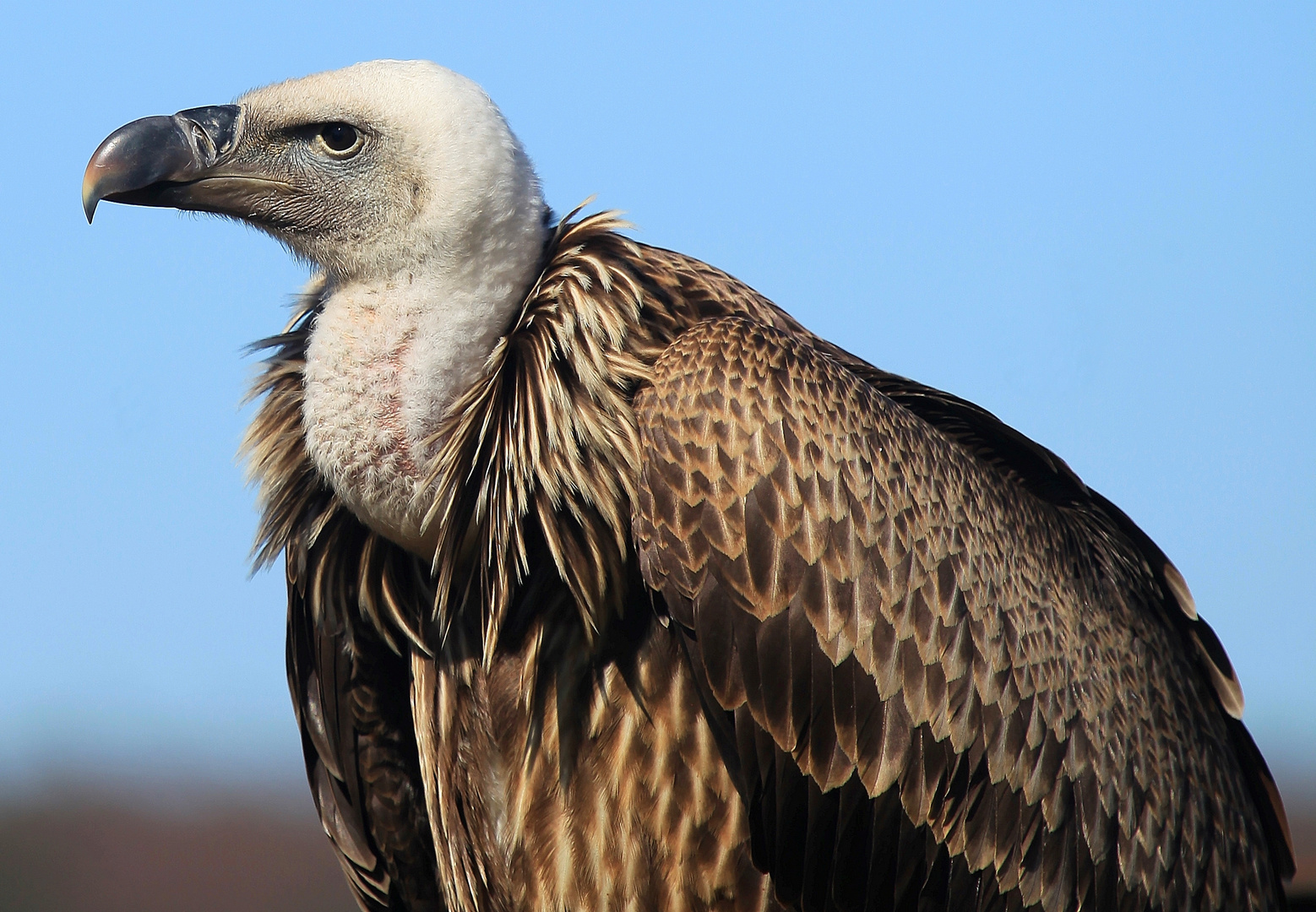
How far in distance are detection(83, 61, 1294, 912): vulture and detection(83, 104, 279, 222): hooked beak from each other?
1 centimetres

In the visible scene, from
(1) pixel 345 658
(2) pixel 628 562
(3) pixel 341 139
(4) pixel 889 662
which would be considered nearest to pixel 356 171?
(3) pixel 341 139

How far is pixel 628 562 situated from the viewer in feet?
13.0

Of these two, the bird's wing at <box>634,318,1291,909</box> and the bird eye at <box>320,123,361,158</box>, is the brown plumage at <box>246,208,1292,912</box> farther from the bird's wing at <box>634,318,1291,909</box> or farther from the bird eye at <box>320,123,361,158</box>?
the bird eye at <box>320,123,361,158</box>

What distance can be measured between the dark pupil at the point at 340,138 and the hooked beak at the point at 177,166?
255 mm

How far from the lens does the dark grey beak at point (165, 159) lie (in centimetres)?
401

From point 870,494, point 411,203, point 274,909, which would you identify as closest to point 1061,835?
point 870,494

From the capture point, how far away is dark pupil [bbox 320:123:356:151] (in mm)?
4211

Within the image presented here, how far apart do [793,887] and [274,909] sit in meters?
7.57

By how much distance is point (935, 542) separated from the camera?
4.20 metres

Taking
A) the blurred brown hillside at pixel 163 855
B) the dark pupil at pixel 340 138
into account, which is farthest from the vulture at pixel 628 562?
the blurred brown hillside at pixel 163 855

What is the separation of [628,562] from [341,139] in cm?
159

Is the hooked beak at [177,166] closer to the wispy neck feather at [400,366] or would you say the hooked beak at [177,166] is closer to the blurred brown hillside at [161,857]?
the wispy neck feather at [400,366]

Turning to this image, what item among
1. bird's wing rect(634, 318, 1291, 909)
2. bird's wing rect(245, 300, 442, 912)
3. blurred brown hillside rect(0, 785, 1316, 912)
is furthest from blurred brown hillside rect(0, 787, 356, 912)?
bird's wing rect(634, 318, 1291, 909)

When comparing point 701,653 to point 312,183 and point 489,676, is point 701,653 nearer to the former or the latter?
point 489,676
